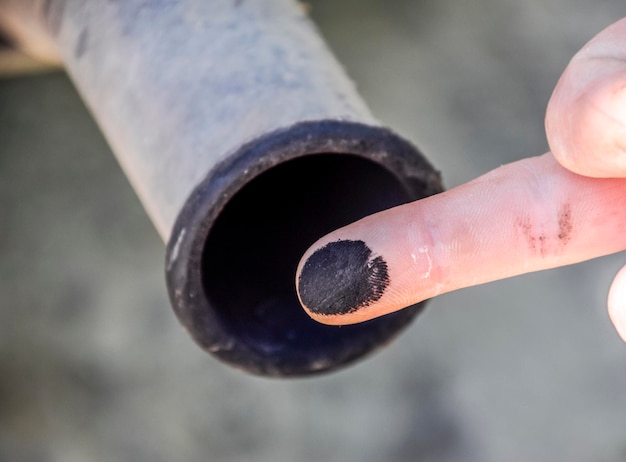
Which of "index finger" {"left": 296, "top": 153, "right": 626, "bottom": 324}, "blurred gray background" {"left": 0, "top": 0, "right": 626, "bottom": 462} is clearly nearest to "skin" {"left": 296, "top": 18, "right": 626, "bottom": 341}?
"index finger" {"left": 296, "top": 153, "right": 626, "bottom": 324}

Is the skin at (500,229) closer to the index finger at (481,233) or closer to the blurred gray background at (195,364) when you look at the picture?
the index finger at (481,233)

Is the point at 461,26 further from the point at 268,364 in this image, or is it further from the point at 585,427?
the point at 268,364

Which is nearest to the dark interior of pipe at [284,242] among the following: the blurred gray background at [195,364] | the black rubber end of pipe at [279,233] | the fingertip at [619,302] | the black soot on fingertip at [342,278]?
the black rubber end of pipe at [279,233]

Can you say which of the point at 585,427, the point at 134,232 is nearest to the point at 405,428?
the point at 585,427

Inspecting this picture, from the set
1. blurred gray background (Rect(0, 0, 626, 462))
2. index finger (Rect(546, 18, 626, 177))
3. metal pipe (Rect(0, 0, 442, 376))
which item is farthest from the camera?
blurred gray background (Rect(0, 0, 626, 462))

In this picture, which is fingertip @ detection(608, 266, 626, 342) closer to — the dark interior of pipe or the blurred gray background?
the dark interior of pipe
